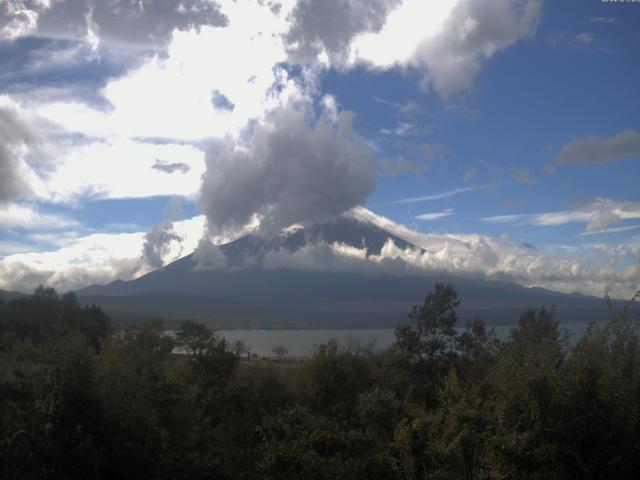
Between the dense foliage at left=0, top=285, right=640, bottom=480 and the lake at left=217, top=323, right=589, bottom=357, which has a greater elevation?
the dense foliage at left=0, top=285, right=640, bottom=480

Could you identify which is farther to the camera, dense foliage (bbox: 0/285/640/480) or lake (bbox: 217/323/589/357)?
lake (bbox: 217/323/589/357)

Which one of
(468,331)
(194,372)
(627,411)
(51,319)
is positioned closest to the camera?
(627,411)

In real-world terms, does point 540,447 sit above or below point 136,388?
below

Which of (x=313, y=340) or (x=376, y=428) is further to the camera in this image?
(x=313, y=340)

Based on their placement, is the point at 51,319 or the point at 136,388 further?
the point at 51,319

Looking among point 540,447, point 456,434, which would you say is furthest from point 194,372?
point 540,447

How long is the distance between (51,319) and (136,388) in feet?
171

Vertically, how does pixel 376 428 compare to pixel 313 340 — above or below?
above

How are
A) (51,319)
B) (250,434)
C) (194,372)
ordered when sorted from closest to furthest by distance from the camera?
(250,434) < (194,372) < (51,319)

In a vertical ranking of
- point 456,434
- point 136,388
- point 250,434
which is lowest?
point 250,434

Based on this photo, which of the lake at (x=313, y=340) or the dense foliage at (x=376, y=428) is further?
the lake at (x=313, y=340)

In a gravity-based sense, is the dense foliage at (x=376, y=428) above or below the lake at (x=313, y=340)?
above

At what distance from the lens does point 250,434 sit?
17328 millimetres

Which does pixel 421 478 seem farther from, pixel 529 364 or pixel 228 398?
pixel 228 398
